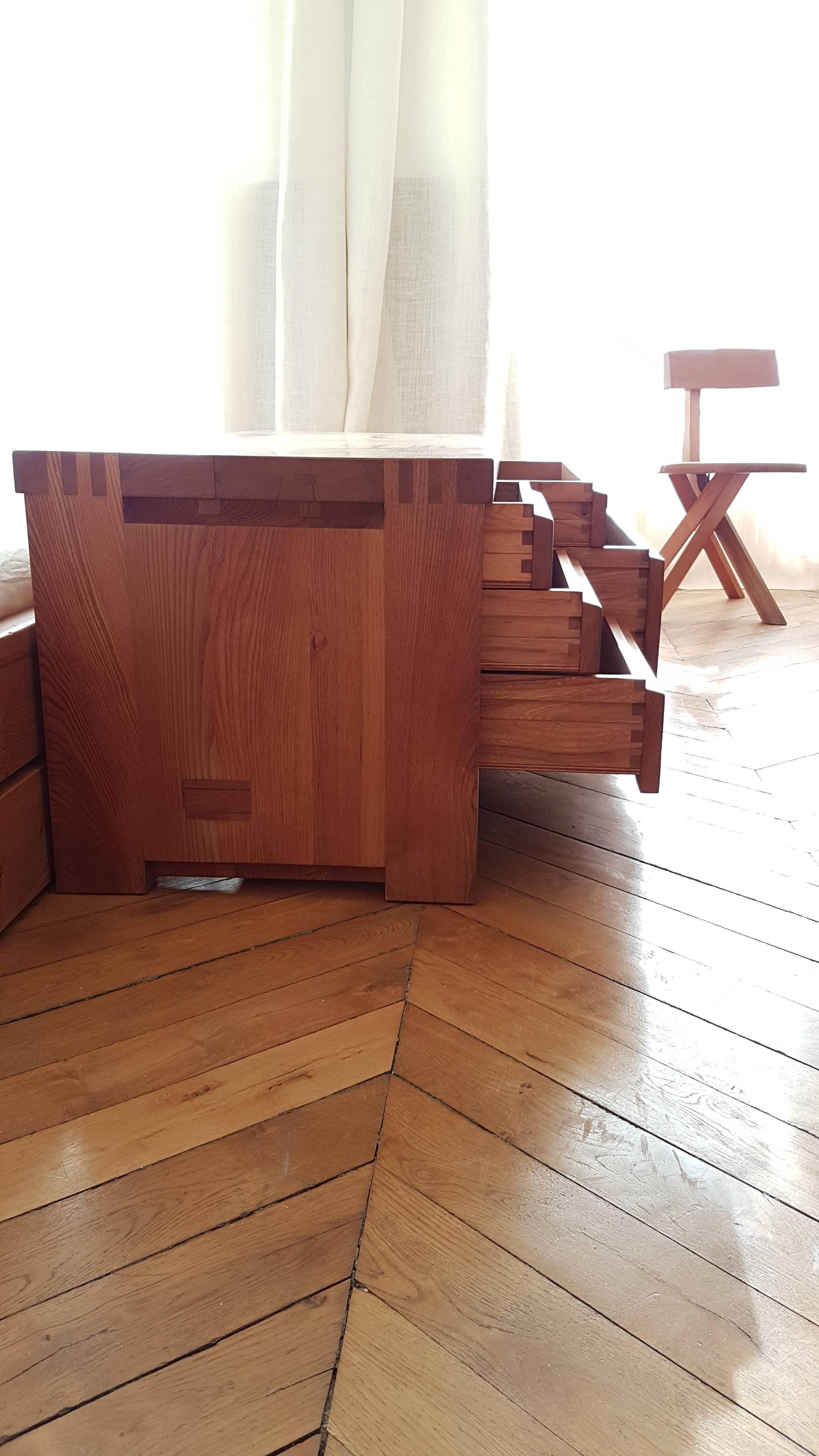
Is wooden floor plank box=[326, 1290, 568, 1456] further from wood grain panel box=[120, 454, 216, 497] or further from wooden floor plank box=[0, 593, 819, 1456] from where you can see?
wood grain panel box=[120, 454, 216, 497]

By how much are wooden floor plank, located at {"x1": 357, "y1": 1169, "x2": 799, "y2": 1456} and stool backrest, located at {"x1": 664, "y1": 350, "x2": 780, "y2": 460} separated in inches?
88.4

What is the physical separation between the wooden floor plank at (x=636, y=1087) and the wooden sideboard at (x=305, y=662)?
0.18 m

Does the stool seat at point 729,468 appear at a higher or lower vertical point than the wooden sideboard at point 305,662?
higher

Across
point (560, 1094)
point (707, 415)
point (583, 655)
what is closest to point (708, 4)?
point (707, 415)

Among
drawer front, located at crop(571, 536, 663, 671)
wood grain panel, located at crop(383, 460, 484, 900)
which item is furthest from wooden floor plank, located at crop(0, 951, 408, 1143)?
drawer front, located at crop(571, 536, 663, 671)

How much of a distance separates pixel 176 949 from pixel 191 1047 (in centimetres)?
16

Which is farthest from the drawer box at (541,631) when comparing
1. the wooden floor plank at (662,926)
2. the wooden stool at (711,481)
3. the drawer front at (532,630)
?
the wooden stool at (711,481)

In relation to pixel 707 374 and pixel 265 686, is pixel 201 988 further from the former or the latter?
pixel 707 374

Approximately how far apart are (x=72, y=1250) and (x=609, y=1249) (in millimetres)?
299

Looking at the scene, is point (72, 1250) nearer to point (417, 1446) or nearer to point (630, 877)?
point (417, 1446)

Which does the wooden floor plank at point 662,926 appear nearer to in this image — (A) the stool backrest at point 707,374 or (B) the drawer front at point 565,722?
(B) the drawer front at point 565,722

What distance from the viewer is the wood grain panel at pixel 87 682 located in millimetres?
958

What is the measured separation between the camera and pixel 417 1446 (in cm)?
48

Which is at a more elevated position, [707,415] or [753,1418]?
[707,415]
